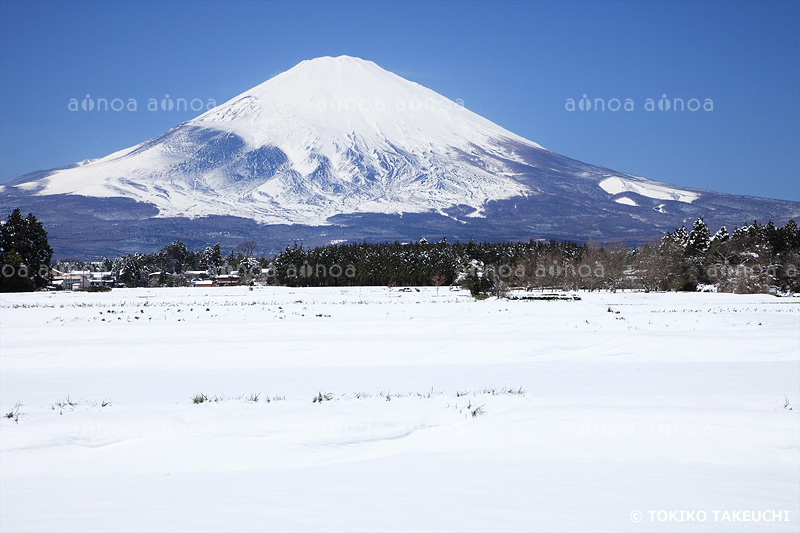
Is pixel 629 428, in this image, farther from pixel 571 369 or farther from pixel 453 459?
pixel 571 369

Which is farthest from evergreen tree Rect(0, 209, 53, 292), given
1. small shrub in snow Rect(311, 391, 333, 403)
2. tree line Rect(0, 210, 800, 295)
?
small shrub in snow Rect(311, 391, 333, 403)

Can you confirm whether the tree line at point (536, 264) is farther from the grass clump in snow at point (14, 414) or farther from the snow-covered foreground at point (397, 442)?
the grass clump in snow at point (14, 414)

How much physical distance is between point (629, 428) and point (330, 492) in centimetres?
420

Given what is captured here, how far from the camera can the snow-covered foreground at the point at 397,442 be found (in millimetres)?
5516

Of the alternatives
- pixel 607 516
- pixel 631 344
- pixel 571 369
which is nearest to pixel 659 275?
pixel 631 344

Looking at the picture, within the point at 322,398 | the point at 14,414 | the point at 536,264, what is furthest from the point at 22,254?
the point at 322,398

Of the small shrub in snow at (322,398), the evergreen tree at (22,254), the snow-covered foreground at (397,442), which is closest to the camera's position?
the snow-covered foreground at (397,442)

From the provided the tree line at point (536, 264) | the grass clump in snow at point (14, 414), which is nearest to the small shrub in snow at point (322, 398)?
the grass clump in snow at point (14, 414)

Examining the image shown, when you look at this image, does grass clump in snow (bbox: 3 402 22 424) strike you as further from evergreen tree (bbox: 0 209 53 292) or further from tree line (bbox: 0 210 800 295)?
evergreen tree (bbox: 0 209 53 292)

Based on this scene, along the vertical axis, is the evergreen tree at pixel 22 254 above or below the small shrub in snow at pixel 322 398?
above

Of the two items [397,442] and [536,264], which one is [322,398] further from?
[536,264]

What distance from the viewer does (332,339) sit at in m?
19.2

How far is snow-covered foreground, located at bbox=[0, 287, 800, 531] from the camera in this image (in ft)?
18.1

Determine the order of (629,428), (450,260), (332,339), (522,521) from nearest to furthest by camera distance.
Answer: (522,521) → (629,428) → (332,339) → (450,260)
